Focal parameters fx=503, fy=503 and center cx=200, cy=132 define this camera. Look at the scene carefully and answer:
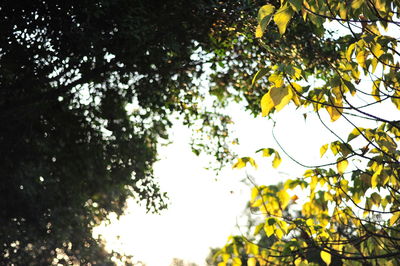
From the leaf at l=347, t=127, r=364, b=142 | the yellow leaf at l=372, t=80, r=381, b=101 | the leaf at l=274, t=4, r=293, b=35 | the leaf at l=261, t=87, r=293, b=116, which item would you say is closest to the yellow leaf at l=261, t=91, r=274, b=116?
the leaf at l=261, t=87, r=293, b=116

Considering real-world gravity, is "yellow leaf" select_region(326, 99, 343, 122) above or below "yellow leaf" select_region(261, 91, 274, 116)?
above

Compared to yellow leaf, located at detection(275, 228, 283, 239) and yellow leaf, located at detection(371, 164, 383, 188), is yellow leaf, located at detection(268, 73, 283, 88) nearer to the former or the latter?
yellow leaf, located at detection(371, 164, 383, 188)

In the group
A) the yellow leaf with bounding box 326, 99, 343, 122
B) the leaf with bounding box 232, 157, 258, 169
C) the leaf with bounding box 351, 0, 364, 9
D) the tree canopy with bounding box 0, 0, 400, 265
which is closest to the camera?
the leaf with bounding box 351, 0, 364, 9

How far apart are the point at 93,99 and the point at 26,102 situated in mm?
1435

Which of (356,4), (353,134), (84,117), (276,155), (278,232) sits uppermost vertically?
(84,117)

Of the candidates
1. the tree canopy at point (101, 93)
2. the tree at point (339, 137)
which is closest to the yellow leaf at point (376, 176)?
the tree at point (339, 137)

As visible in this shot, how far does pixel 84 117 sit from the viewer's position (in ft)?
36.7

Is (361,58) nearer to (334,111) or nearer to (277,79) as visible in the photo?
(334,111)

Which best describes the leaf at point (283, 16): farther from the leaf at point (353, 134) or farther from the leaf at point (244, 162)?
the leaf at point (244, 162)

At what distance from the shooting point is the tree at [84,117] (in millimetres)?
9258

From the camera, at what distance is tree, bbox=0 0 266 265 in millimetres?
A: 9258

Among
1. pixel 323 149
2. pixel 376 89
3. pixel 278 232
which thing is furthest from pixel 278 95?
pixel 278 232

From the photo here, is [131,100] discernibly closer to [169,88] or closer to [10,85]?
[169,88]

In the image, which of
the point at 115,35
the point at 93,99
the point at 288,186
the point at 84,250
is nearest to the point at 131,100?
the point at 93,99
